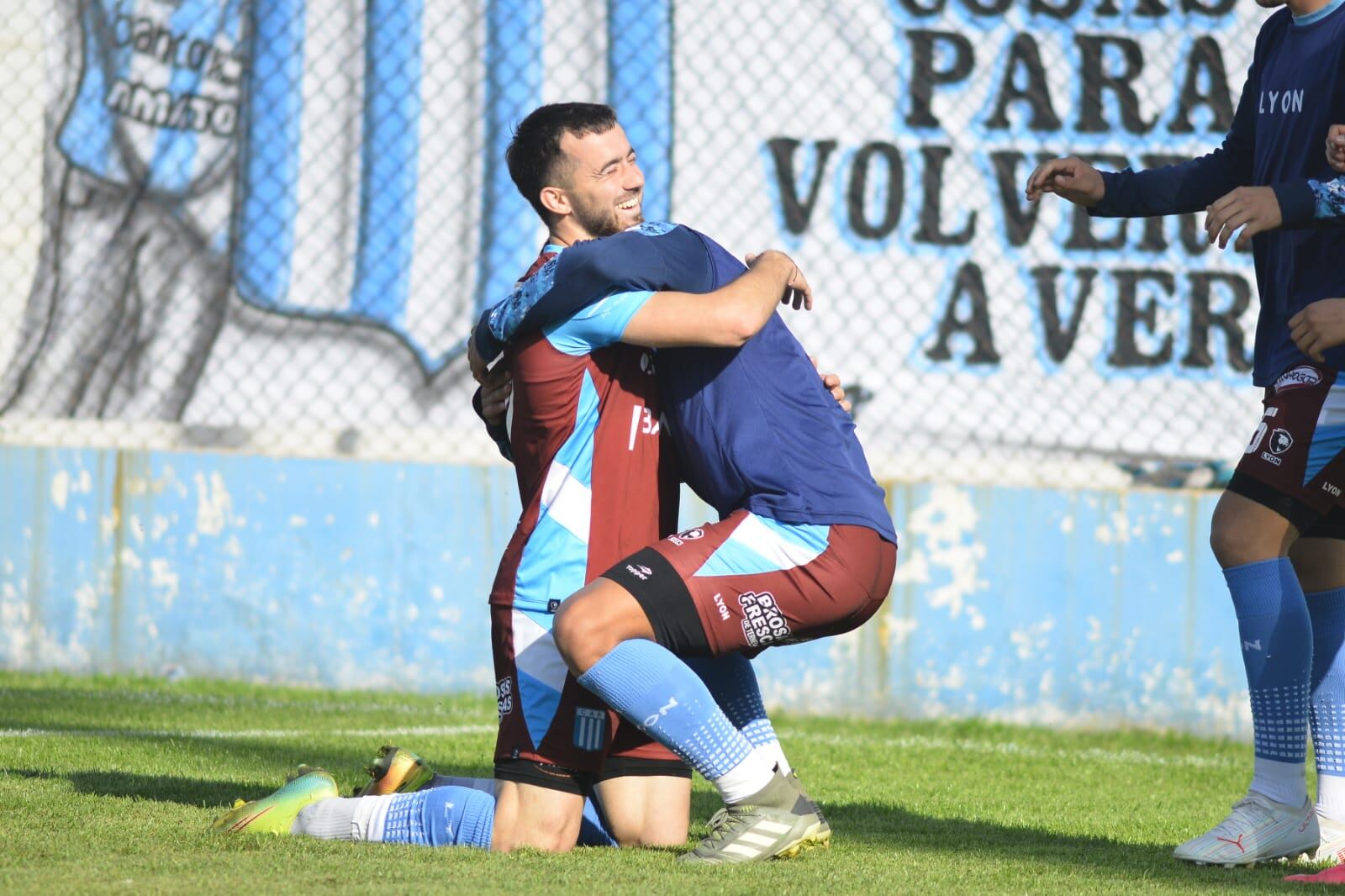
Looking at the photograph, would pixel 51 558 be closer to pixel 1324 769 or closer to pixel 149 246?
pixel 149 246

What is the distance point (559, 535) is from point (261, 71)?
218 inches

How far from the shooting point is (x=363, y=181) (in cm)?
809

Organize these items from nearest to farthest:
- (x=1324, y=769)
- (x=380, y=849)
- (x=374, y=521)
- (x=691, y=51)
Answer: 1. (x=380, y=849)
2. (x=1324, y=769)
3. (x=374, y=521)
4. (x=691, y=51)

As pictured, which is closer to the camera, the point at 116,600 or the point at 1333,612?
the point at 1333,612

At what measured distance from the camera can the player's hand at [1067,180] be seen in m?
3.65

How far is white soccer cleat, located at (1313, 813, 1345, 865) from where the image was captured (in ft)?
10.8

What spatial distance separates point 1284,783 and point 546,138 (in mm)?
2046

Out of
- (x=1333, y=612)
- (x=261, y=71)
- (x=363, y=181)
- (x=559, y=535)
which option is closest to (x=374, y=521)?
(x=363, y=181)

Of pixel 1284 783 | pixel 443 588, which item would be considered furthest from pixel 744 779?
pixel 443 588

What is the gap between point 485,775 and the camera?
4.45 metres

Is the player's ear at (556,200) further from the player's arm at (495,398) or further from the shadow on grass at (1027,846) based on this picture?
the shadow on grass at (1027,846)

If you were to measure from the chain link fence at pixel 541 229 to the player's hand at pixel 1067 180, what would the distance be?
414 centimetres

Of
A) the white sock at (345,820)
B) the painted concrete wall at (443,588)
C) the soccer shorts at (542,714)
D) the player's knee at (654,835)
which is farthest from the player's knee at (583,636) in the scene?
the painted concrete wall at (443,588)

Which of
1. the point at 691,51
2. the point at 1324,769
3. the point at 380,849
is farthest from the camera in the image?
the point at 691,51
